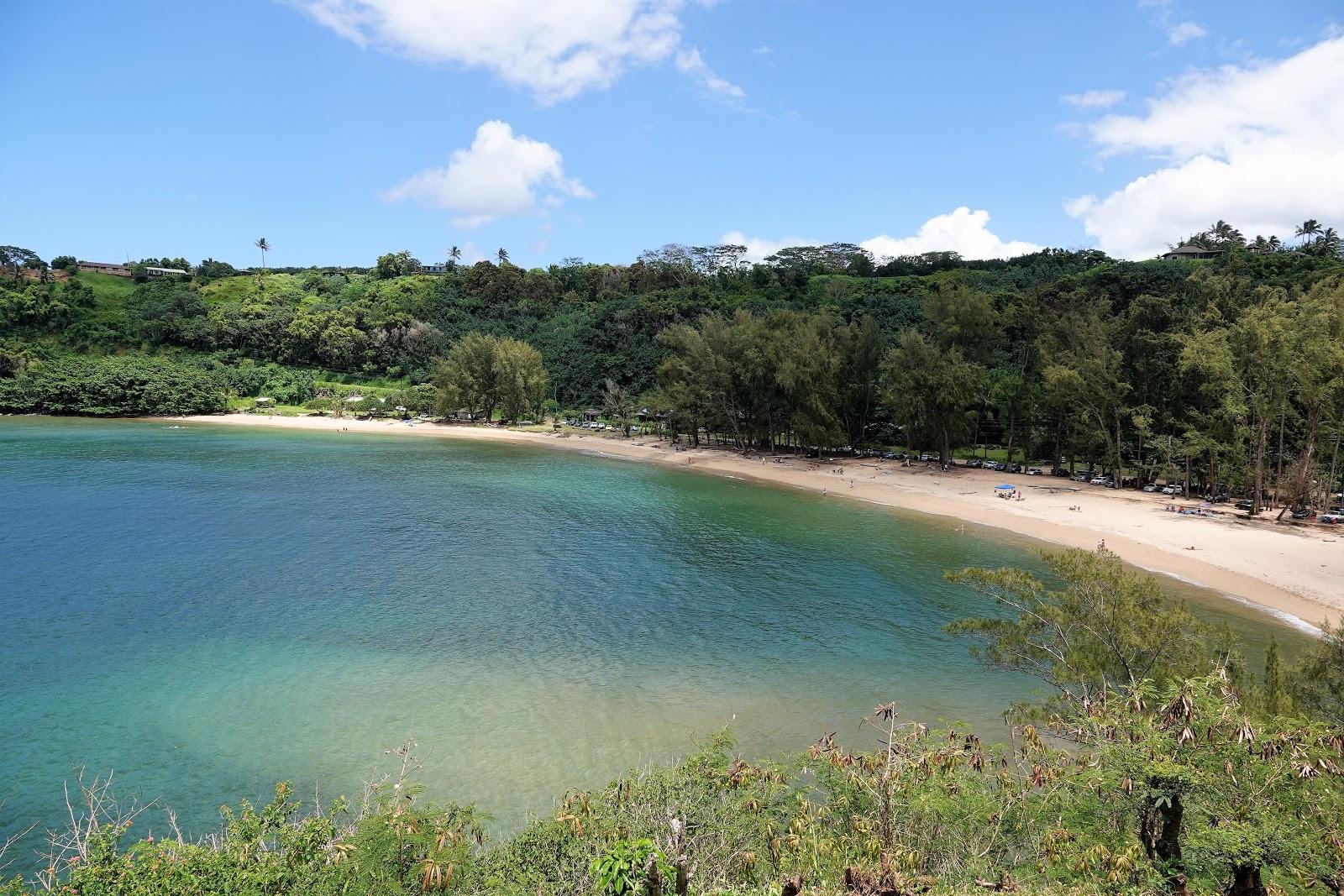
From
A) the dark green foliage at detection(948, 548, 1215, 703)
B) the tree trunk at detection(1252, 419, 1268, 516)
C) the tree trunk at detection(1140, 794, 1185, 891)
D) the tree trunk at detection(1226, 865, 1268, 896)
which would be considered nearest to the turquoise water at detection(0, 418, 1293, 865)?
the dark green foliage at detection(948, 548, 1215, 703)

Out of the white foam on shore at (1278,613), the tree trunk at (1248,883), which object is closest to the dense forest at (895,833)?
the tree trunk at (1248,883)

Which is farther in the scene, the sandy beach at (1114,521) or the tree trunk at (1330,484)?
the tree trunk at (1330,484)

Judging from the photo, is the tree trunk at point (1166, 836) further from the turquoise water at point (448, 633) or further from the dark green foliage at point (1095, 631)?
the turquoise water at point (448, 633)

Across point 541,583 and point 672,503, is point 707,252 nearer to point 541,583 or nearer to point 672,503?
point 672,503

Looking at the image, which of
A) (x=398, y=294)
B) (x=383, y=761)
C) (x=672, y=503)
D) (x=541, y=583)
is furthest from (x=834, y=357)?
(x=398, y=294)

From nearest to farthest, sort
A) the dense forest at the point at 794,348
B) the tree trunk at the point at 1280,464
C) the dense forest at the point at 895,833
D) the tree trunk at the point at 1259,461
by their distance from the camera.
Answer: the dense forest at the point at 895,833 < the tree trunk at the point at 1280,464 < the tree trunk at the point at 1259,461 < the dense forest at the point at 794,348

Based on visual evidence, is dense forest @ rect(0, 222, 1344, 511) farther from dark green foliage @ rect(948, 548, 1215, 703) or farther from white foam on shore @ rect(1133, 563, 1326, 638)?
dark green foliage @ rect(948, 548, 1215, 703)

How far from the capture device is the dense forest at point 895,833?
8.39 m

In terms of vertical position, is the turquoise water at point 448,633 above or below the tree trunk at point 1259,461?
below

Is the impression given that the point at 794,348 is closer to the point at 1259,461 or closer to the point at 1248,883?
the point at 1259,461

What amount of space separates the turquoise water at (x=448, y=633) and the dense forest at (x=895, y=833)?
14.9ft

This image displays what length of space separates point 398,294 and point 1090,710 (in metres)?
129

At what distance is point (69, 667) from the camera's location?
21969 mm

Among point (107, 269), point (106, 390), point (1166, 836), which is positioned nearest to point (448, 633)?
point (1166, 836)
